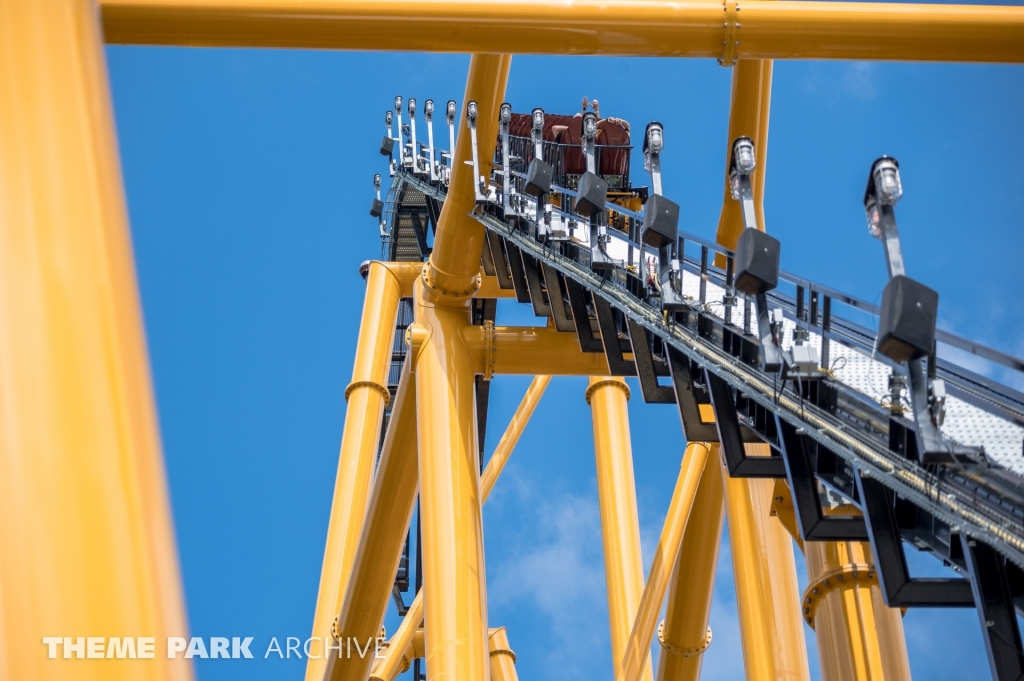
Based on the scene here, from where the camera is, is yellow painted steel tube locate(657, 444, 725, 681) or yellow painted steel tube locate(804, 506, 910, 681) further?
yellow painted steel tube locate(657, 444, 725, 681)

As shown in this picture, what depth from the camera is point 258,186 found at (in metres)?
49.1

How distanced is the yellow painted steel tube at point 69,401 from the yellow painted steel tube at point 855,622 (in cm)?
626

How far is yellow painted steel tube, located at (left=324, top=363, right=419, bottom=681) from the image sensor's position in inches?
387

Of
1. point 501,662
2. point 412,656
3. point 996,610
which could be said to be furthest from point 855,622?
point 412,656

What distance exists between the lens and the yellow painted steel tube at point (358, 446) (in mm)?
11414

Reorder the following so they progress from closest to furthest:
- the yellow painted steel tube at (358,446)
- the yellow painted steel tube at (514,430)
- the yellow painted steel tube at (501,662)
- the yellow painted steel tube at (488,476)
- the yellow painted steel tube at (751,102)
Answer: the yellow painted steel tube at (751,102) < the yellow painted steel tube at (358,446) < the yellow painted steel tube at (488,476) < the yellow painted steel tube at (514,430) < the yellow painted steel tube at (501,662)

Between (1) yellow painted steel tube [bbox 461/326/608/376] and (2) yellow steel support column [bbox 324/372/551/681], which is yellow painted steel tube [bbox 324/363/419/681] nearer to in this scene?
(2) yellow steel support column [bbox 324/372/551/681]

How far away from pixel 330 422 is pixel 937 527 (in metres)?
47.1

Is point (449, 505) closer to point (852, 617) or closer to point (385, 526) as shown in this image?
point (385, 526)

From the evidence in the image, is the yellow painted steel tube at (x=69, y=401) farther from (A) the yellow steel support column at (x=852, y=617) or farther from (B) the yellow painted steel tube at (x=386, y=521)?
(B) the yellow painted steel tube at (x=386, y=521)

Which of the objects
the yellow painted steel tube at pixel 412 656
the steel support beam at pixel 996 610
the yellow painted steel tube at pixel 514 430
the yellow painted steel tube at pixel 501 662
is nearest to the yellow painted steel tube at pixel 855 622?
the steel support beam at pixel 996 610

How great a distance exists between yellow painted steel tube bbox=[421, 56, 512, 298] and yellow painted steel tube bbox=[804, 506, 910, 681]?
11.7ft

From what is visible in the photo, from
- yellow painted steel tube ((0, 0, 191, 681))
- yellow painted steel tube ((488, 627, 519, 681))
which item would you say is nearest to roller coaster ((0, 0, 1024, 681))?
yellow painted steel tube ((0, 0, 191, 681))

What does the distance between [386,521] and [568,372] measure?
1.98 m
